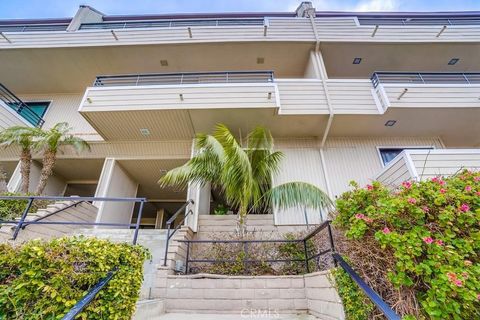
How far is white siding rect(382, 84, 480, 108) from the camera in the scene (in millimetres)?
6387

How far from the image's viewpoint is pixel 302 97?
6.88m

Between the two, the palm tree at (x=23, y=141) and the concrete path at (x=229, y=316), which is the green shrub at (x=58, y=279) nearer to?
the concrete path at (x=229, y=316)

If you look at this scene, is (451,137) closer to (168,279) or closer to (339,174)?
(339,174)

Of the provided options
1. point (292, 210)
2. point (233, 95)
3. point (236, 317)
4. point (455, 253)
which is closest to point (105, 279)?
point (236, 317)

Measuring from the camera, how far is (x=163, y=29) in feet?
26.5

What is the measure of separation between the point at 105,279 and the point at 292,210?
5.31 m

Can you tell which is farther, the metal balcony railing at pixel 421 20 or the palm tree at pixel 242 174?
the metal balcony railing at pixel 421 20

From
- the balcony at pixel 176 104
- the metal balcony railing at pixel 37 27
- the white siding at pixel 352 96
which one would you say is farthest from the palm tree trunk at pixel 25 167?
the white siding at pixel 352 96

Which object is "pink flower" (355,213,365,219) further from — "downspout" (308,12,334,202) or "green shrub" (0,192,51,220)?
"green shrub" (0,192,51,220)

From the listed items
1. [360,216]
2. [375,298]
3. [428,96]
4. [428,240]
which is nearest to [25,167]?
[360,216]

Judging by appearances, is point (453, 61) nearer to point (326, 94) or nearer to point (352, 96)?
point (352, 96)

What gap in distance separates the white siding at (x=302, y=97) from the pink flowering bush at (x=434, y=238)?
4.70 metres

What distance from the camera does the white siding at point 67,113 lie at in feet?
26.7

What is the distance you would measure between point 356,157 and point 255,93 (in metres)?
4.00
